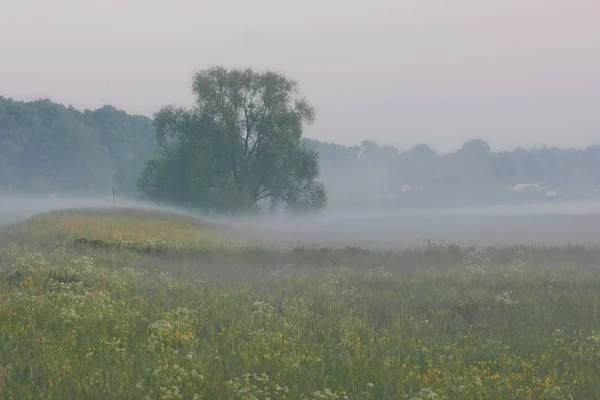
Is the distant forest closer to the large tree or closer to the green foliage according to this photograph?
the green foliage

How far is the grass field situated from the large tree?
34.5 metres

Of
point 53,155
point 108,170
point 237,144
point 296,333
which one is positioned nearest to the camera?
point 296,333

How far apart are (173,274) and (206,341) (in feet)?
33.1

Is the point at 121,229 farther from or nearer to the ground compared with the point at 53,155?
nearer to the ground

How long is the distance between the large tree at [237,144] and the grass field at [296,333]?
3454 cm

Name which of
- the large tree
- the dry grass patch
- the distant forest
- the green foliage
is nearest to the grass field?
the dry grass patch

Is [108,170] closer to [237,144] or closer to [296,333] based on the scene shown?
[237,144]

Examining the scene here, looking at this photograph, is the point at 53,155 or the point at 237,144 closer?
the point at 237,144

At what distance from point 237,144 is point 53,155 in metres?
99.6

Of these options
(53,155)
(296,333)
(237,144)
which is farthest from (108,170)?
(296,333)

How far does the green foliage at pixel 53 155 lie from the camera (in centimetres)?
13200

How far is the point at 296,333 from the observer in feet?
36.7

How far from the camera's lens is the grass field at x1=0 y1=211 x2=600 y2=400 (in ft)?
26.8

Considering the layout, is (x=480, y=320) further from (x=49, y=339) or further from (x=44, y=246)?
(x=44, y=246)
